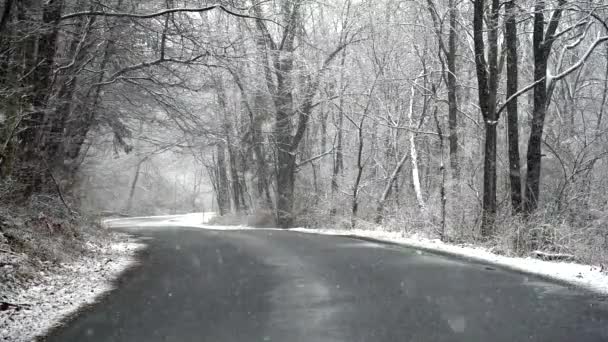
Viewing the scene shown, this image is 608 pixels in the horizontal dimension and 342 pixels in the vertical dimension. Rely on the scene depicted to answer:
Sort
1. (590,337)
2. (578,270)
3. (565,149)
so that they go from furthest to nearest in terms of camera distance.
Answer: (565,149) < (578,270) < (590,337)

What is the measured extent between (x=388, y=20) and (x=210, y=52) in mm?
14128

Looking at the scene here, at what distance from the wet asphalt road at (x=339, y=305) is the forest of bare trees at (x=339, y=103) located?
13.2ft

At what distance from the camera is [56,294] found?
8.73m

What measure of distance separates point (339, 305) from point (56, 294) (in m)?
4.39

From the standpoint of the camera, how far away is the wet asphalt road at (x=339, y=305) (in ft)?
20.3

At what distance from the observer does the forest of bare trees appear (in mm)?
13992

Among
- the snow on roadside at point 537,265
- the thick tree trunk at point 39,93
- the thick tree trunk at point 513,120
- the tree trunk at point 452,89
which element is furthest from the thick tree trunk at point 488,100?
the thick tree trunk at point 39,93

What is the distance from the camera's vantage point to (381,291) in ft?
28.1

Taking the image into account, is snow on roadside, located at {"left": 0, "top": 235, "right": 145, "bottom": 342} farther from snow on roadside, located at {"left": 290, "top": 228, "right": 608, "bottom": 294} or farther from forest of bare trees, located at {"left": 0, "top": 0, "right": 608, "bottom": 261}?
snow on roadside, located at {"left": 290, "top": 228, "right": 608, "bottom": 294}

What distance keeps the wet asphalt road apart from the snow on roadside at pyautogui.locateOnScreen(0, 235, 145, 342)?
31 cm

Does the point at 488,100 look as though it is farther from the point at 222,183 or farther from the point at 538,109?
the point at 222,183

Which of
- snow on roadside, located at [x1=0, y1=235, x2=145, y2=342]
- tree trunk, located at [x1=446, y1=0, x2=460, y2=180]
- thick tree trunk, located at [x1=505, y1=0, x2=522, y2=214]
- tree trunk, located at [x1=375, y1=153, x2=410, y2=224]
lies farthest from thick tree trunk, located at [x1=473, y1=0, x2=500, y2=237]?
snow on roadside, located at [x1=0, y1=235, x2=145, y2=342]

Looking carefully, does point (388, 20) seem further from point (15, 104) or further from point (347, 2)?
point (15, 104)

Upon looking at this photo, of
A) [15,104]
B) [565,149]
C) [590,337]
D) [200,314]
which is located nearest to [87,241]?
[15,104]
